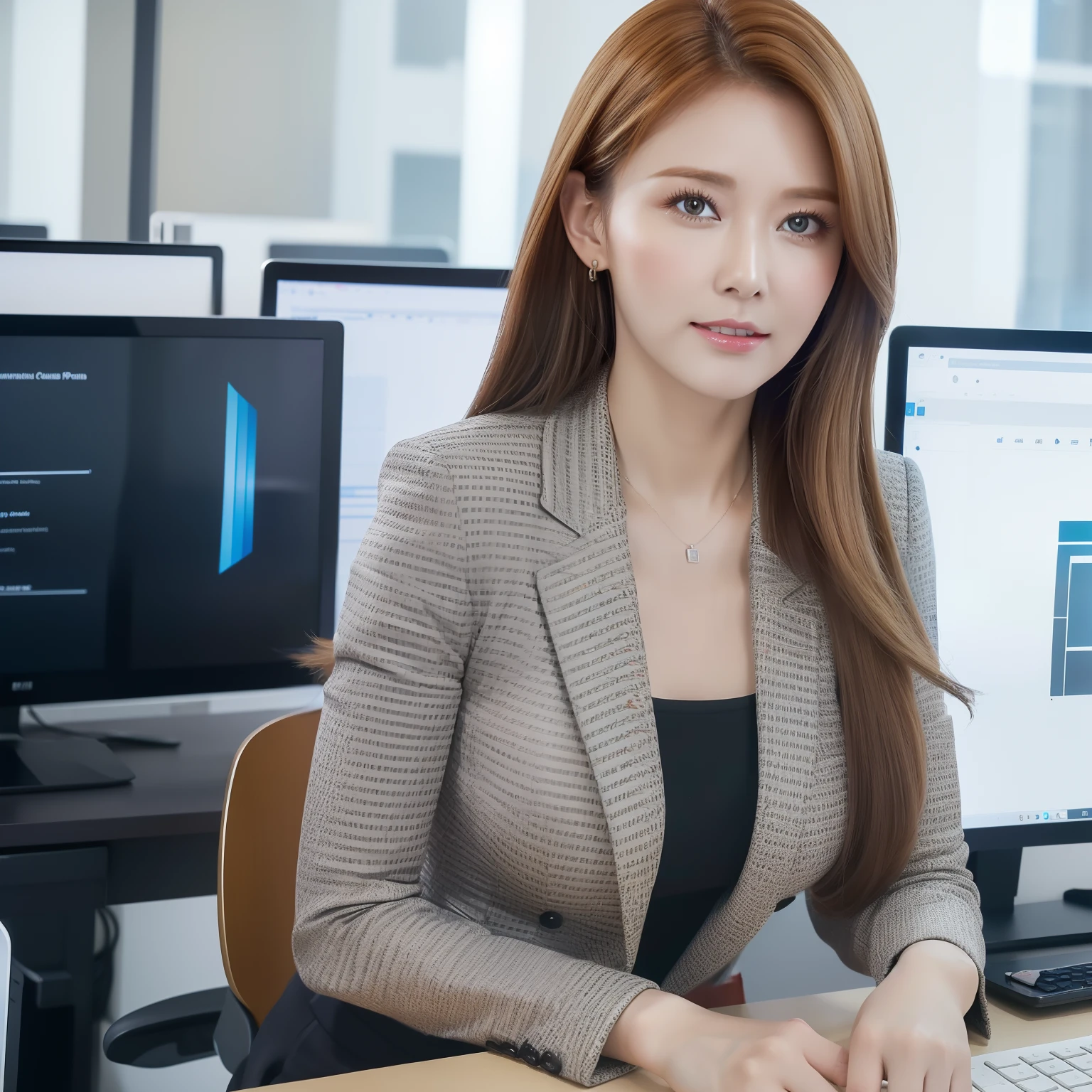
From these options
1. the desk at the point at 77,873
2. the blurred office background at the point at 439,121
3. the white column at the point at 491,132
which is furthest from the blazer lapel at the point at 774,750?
the white column at the point at 491,132

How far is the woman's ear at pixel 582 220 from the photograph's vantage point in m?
0.99

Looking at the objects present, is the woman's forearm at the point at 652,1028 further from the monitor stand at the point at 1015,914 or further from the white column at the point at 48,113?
the white column at the point at 48,113

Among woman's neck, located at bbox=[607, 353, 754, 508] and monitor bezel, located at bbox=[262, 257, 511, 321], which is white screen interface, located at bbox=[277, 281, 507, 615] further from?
woman's neck, located at bbox=[607, 353, 754, 508]

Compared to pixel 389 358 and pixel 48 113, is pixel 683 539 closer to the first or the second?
pixel 389 358

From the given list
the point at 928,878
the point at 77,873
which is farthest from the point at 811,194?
the point at 77,873

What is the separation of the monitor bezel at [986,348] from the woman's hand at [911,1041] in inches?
11.1

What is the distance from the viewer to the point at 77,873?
1286 millimetres

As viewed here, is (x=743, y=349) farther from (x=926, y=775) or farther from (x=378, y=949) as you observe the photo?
(x=378, y=949)

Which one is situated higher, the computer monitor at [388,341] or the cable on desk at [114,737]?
the computer monitor at [388,341]

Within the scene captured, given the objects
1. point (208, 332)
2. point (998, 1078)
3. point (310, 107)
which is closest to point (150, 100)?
point (310, 107)

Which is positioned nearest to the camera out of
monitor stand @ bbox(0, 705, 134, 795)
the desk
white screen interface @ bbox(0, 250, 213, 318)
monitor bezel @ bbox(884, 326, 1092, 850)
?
monitor bezel @ bbox(884, 326, 1092, 850)

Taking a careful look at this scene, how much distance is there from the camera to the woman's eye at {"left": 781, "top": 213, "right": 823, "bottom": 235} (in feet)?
3.04

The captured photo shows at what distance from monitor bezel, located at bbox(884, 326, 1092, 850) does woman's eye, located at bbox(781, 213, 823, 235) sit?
0.59ft

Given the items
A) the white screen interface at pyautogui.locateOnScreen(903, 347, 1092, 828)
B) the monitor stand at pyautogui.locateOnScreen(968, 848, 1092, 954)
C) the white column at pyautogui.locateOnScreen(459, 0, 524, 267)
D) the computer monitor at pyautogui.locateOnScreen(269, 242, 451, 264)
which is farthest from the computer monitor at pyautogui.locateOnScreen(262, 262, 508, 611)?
the white column at pyautogui.locateOnScreen(459, 0, 524, 267)
